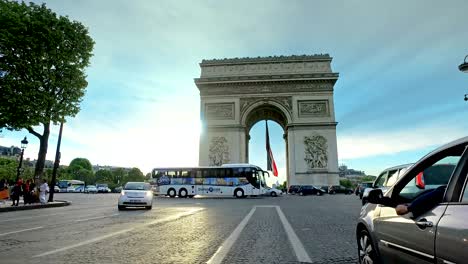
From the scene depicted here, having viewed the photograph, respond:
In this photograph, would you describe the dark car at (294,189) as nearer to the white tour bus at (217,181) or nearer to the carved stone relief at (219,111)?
the white tour bus at (217,181)

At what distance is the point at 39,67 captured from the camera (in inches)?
827

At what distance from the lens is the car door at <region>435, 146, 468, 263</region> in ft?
6.56

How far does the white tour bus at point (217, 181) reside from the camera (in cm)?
3388

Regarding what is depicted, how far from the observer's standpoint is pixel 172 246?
614 cm

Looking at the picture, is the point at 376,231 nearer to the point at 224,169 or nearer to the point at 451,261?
the point at 451,261

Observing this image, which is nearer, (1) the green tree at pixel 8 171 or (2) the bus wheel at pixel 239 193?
(2) the bus wheel at pixel 239 193

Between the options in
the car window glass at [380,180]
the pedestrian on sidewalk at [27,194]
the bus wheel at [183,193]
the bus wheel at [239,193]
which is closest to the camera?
the car window glass at [380,180]

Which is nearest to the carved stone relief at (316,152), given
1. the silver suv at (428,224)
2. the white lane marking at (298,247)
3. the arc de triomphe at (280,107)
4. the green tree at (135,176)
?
the arc de triomphe at (280,107)

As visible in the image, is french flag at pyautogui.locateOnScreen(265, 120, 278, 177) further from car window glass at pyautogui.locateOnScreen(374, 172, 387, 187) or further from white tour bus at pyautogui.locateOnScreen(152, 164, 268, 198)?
car window glass at pyautogui.locateOnScreen(374, 172, 387, 187)

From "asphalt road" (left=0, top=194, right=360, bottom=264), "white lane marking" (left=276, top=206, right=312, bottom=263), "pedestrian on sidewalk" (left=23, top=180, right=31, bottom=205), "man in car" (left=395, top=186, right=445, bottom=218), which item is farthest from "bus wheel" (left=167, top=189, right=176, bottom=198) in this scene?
"man in car" (left=395, top=186, right=445, bottom=218)

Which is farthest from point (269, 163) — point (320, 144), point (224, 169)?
point (224, 169)

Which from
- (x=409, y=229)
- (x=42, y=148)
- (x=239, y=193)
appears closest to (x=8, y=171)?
(x=239, y=193)

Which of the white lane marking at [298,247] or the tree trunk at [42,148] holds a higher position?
the tree trunk at [42,148]

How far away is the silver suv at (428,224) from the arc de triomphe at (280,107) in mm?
41795
